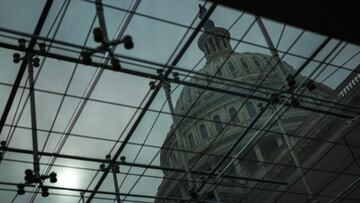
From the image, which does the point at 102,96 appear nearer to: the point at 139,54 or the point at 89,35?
the point at 139,54

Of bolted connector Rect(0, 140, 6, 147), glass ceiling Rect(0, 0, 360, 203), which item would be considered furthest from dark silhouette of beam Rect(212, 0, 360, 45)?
bolted connector Rect(0, 140, 6, 147)

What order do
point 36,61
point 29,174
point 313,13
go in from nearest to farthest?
point 313,13 → point 29,174 → point 36,61

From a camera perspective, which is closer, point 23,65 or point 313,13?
point 313,13

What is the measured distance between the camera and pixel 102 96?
21.5 metres

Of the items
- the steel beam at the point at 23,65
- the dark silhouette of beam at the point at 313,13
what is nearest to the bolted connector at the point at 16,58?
the steel beam at the point at 23,65

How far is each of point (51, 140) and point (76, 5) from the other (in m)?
6.22

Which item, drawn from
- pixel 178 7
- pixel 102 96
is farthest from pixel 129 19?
pixel 102 96

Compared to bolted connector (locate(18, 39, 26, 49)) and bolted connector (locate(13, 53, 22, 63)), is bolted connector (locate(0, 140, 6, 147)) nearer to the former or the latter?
bolted connector (locate(13, 53, 22, 63))

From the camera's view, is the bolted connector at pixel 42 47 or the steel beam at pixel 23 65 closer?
the steel beam at pixel 23 65

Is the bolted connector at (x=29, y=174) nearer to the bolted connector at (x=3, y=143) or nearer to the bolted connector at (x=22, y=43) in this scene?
the bolted connector at (x=22, y=43)

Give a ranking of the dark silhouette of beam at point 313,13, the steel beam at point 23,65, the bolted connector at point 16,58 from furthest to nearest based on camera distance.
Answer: the bolted connector at point 16,58
the steel beam at point 23,65
the dark silhouette of beam at point 313,13

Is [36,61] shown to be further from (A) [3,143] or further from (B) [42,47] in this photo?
(A) [3,143]

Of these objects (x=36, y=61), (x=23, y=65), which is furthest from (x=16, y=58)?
(x=36, y=61)

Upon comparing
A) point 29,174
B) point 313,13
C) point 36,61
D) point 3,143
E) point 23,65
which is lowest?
point 313,13
